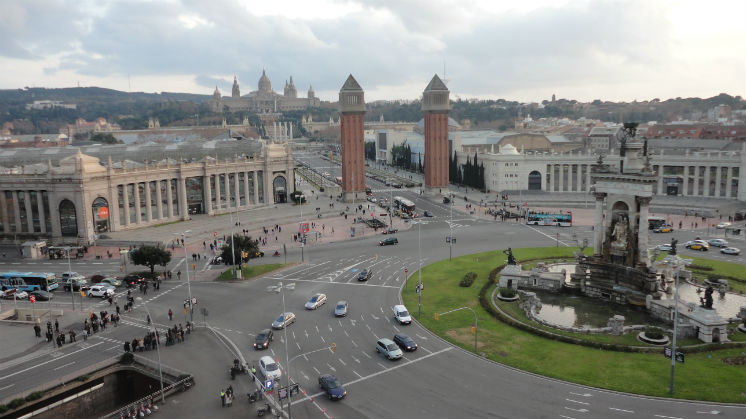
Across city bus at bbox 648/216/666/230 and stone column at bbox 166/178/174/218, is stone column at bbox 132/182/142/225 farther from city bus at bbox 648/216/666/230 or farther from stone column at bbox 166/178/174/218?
city bus at bbox 648/216/666/230

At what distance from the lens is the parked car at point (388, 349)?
42.5 meters

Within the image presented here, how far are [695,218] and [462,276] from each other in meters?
61.2

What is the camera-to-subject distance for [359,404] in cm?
3584

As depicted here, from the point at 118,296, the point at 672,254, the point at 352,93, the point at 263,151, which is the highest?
the point at 352,93

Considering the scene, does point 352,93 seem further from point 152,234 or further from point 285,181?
point 152,234

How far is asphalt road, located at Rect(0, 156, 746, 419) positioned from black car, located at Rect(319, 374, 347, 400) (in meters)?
0.54

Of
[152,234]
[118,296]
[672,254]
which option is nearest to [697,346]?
[672,254]

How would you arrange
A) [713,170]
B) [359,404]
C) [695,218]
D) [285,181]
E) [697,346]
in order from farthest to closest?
[285,181] < [713,170] < [695,218] < [697,346] < [359,404]

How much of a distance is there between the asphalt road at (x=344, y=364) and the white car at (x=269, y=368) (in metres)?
0.88

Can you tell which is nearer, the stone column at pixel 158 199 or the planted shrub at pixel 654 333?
the planted shrub at pixel 654 333

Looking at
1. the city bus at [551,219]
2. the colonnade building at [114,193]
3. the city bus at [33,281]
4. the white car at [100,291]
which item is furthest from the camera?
the city bus at [551,219]

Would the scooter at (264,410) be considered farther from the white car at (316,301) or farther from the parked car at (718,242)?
the parked car at (718,242)

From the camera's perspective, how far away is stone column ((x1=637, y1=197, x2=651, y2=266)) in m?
56.0

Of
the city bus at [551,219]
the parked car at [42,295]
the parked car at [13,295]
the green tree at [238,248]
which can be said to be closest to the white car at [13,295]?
the parked car at [13,295]
